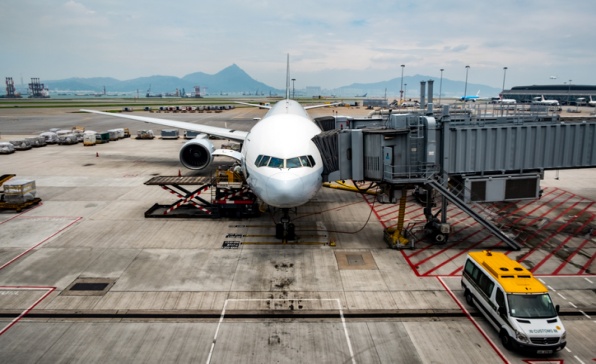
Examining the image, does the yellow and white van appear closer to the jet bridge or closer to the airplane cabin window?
the jet bridge

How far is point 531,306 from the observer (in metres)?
12.4

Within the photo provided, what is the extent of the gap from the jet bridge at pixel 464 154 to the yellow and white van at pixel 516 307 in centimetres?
659

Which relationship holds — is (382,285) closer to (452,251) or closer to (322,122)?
(452,251)

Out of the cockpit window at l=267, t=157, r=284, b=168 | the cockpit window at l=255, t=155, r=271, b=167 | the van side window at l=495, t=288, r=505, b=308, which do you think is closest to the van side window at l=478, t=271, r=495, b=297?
the van side window at l=495, t=288, r=505, b=308

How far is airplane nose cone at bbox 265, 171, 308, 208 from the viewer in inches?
690

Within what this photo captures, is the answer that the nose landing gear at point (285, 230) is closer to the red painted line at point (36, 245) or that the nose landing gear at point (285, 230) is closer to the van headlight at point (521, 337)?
the van headlight at point (521, 337)

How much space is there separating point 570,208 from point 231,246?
23.8 metres

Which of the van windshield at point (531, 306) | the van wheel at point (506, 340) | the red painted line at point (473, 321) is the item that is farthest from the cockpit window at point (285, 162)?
the van wheel at point (506, 340)

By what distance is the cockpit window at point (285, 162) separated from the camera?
60.4ft

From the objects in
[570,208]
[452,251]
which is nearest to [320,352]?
[452,251]

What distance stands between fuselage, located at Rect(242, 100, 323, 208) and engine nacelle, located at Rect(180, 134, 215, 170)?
39.5 ft

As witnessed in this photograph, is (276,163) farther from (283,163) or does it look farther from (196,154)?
(196,154)

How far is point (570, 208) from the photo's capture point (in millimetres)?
28219

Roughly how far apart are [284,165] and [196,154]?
17.2 m
